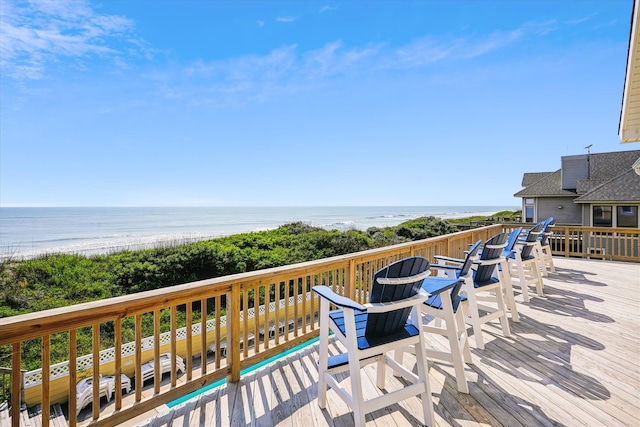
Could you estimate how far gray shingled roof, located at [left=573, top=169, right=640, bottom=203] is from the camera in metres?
10.2

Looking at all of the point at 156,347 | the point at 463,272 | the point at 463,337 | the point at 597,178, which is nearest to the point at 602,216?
the point at 597,178

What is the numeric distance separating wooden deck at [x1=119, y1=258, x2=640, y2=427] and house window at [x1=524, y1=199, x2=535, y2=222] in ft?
43.8

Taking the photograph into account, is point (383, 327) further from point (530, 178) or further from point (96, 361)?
point (530, 178)

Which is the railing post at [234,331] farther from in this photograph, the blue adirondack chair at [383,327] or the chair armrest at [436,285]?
the chair armrest at [436,285]

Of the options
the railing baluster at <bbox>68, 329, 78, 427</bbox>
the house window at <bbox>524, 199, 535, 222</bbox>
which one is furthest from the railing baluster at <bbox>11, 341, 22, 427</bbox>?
the house window at <bbox>524, 199, 535, 222</bbox>

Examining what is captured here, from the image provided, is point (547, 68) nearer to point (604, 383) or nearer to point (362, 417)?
point (604, 383)

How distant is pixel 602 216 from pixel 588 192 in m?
1.05

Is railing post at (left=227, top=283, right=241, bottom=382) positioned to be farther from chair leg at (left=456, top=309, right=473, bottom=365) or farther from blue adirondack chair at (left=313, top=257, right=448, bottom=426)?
chair leg at (left=456, top=309, right=473, bottom=365)

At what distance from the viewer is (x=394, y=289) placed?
5.49ft

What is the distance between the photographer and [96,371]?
1.78 meters

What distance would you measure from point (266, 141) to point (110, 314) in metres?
19.3

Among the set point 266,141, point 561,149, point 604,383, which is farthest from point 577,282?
point 266,141

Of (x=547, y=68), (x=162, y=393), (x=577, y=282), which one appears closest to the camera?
(x=162, y=393)

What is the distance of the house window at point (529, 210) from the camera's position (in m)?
14.7
